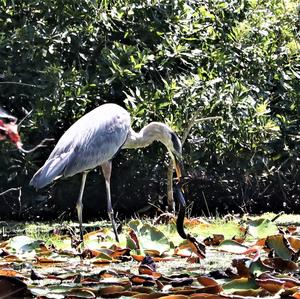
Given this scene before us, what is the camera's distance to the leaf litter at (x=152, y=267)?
11.9 feet

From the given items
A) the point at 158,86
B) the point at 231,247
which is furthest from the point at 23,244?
the point at 158,86

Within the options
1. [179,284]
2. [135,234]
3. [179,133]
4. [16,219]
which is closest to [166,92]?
[179,133]

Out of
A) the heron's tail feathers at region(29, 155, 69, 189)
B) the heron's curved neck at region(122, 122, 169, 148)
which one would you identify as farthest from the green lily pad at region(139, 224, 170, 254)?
the heron's curved neck at region(122, 122, 169, 148)

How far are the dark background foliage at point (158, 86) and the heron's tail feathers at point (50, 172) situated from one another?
6.06 ft

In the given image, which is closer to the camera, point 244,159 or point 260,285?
point 260,285

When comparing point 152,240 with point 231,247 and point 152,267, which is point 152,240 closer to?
point 231,247

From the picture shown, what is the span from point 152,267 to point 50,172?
2.92 meters

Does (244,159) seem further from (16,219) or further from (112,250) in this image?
(112,250)

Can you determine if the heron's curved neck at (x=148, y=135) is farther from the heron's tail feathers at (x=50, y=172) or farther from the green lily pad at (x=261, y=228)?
the green lily pad at (x=261, y=228)

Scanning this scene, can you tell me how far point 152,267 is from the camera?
4297mm

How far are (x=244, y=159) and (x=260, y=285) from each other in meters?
6.41

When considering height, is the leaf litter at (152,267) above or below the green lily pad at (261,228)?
above

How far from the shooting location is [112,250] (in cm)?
515

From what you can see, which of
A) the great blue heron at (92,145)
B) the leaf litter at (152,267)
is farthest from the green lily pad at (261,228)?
the great blue heron at (92,145)
